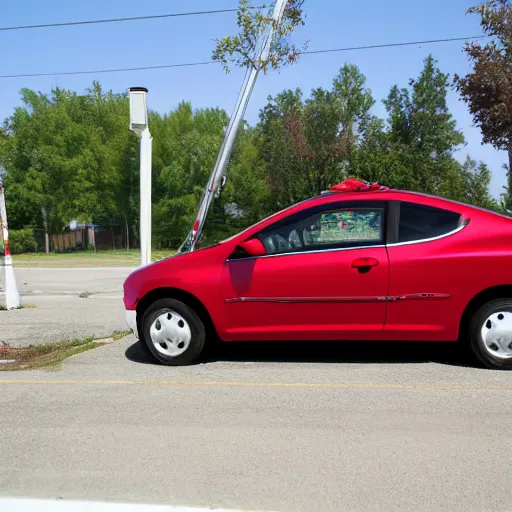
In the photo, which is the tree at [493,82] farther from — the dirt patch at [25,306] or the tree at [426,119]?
the tree at [426,119]

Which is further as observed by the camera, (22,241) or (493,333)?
(22,241)

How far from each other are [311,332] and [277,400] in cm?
118

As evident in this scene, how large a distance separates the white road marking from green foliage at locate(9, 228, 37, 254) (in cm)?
4055

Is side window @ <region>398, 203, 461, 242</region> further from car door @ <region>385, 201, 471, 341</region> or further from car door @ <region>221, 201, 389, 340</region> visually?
car door @ <region>221, 201, 389, 340</region>

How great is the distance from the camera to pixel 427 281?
635 centimetres

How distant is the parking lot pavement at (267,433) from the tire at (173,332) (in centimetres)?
16

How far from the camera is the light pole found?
1080 centimetres

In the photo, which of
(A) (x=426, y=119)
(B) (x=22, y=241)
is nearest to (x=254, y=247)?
(B) (x=22, y=241)

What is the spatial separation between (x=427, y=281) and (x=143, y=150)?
602 centimetres

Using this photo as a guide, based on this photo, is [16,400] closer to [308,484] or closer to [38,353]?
[38,353]

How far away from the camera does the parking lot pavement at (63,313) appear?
936 cm

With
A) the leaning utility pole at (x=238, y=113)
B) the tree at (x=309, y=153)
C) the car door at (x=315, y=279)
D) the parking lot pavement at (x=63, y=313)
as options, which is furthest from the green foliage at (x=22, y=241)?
the car door at (x=315, y=279)

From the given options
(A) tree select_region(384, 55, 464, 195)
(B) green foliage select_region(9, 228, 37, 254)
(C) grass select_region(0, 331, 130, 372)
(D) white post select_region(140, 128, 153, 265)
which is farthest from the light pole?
(A) tree select_region(384, 55, 464, 195)

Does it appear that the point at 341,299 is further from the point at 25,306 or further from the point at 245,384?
the point at 25,306
